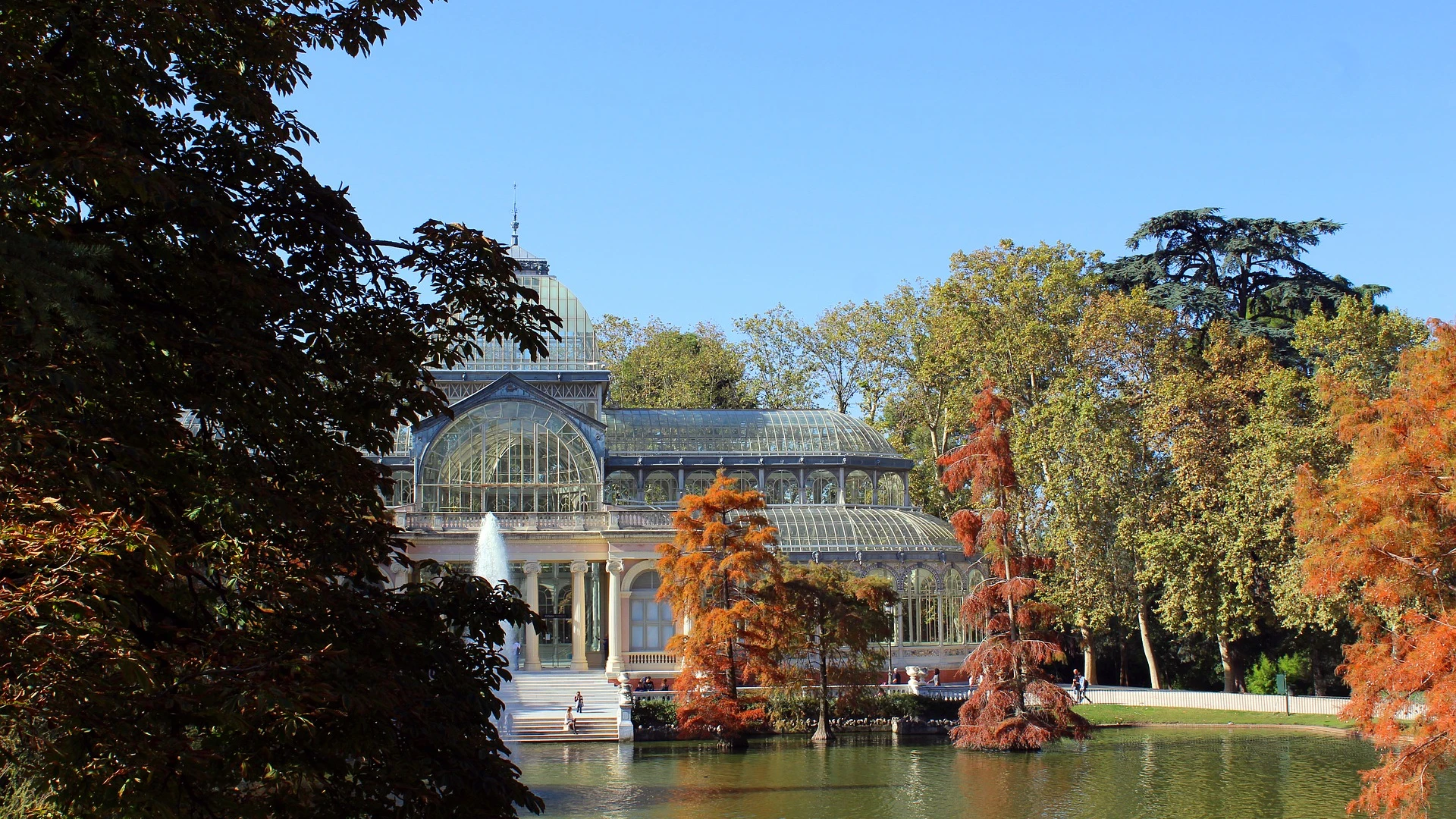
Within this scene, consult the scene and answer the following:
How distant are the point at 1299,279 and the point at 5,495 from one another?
52.4m

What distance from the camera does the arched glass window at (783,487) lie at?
52906 mm

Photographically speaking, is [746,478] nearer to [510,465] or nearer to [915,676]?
[510,465]

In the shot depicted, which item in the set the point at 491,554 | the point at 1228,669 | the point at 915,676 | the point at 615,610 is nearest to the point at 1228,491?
the point at 1228,669

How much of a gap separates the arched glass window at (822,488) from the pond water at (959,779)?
1589cm

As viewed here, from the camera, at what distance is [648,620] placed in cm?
4778

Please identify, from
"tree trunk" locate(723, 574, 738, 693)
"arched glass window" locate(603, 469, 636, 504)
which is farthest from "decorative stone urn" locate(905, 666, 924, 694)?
"arched glass window" locate(603, 469, 636, 504)

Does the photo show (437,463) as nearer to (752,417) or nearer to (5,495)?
(752,417)

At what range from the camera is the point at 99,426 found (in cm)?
804

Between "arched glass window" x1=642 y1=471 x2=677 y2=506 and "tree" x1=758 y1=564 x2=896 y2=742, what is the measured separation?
14.5m

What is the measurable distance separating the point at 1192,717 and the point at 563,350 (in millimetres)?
25581

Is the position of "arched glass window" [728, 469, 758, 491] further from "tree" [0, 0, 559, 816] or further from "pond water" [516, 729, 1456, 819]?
"tree" [0, 0, 559, 816]

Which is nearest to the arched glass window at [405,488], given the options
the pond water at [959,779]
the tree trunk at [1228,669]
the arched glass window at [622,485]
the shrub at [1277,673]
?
the arched glass window at [622,485]

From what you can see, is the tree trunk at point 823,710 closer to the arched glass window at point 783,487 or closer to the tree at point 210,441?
the arched glass window at point 783,487

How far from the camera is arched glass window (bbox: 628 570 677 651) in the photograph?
47656mm
